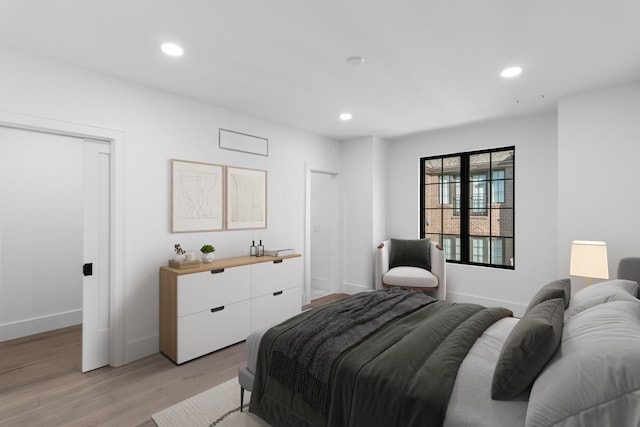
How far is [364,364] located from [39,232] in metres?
4.09

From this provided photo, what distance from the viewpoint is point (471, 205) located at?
15.6 ft

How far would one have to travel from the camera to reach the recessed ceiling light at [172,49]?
7.86ft

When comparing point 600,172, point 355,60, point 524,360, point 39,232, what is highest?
point 355,60

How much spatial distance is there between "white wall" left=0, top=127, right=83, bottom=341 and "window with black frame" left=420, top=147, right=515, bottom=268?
489 centimetres

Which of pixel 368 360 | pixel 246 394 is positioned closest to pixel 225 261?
pixel 246 394

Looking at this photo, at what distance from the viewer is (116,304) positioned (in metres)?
2.96

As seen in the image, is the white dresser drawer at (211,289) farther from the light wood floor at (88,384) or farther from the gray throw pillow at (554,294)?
the gray throw pillow at (554,294)

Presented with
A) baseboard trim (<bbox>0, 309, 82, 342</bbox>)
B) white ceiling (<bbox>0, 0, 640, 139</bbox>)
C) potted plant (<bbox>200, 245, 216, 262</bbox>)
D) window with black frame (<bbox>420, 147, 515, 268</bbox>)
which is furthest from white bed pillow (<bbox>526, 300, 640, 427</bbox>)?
baseboard trim (<bbox>0, 309, 82, 342</bbox>)

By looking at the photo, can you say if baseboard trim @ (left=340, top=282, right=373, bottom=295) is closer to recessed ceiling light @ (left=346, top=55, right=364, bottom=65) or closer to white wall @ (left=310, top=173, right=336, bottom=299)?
white wall @ (left=310, top=173, right=336, bottom=299)

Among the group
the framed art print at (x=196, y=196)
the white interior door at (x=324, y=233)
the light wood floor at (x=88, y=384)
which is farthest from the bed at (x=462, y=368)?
the white interior door at (x=324, y=233)

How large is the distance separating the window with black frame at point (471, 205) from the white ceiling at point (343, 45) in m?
1.17

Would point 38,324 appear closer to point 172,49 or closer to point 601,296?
point 172,49

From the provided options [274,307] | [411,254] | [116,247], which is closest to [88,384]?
[116,247]

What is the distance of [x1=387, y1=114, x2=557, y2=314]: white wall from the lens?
4.06 m
